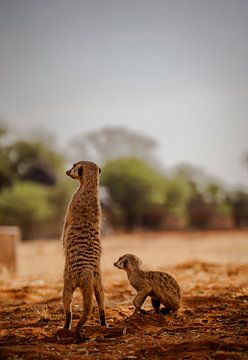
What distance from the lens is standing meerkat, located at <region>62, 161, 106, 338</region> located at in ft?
18.1

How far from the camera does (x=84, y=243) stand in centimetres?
576

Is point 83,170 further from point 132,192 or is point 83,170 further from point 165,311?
point 132,192

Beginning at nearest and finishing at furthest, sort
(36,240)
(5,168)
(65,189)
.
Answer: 1. (36,240)
2. (65,189)
3. (5,168)

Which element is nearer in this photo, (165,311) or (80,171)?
(80,171)

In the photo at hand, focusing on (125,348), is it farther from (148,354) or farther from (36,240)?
(36,240)

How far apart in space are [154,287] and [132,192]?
109 feet

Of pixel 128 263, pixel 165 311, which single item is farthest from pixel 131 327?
pixel 128 263

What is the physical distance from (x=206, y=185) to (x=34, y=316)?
39725mm

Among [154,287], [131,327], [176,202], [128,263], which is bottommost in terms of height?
[131,327]

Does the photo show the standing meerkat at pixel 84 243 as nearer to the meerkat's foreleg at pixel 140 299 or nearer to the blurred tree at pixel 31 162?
the meerkat's foreleg at pixel 140 299

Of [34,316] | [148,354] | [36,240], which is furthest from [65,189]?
[148,354]

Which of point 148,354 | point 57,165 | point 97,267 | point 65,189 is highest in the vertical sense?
point 57,165

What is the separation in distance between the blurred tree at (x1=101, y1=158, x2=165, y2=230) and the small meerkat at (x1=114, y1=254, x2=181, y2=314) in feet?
106

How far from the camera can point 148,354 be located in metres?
4.55
